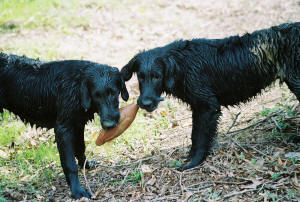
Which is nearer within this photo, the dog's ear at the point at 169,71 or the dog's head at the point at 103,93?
the dog's head at the point at 103,93

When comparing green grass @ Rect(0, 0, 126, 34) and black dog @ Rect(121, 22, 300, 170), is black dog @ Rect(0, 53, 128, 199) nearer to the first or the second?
black dog @ Rect(121, 22, 300, 170)

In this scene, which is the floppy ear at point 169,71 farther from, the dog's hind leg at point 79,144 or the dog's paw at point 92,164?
the dog's paw at point 92,164

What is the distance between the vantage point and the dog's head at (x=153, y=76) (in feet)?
16.8

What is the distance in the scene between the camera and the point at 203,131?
5305 millimetres

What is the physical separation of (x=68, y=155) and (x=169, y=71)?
181cm

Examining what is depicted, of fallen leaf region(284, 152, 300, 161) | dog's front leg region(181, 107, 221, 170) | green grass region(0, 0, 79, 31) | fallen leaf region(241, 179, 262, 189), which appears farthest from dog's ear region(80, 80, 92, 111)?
green grass region(0, 0, 79, 31)

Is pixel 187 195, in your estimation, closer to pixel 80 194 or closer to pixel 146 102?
pixel 146 102

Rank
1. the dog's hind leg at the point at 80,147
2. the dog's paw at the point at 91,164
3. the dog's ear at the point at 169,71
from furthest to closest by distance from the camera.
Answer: the dog's paw at the point at 91,164, the dog's hind leg at the point at 80,147, the dog's ear at the point at 169,71

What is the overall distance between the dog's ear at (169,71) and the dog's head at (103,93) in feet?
2.24

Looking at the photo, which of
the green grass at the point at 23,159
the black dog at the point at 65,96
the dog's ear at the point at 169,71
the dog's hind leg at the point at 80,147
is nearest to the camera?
the black dog at the point at 65,96

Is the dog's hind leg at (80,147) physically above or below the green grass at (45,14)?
below

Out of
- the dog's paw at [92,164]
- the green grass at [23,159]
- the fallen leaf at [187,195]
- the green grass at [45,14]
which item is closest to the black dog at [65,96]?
the dog's paw at [92,164]

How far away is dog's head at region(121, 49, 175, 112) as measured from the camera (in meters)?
5.13

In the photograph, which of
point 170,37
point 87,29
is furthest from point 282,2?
point 87,29
